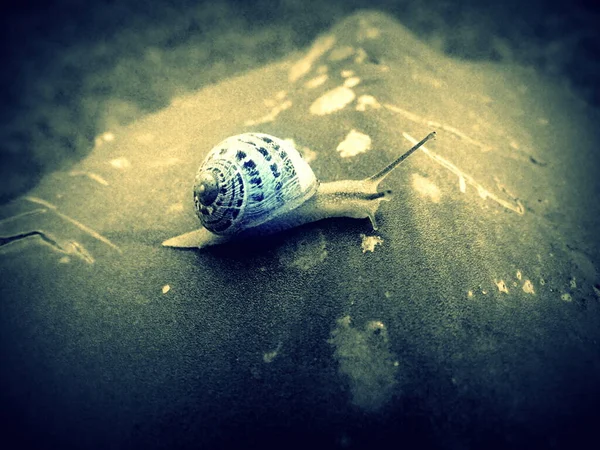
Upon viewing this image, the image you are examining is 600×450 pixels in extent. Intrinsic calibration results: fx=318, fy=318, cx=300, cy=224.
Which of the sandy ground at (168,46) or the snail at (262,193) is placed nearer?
the snail at (262,193)

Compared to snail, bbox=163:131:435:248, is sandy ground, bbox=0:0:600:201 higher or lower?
higher

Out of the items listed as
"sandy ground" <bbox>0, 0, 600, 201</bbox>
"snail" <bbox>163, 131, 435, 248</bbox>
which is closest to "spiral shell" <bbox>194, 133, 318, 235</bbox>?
"snail" <bbox>163, 131, 435, 248</bbox>

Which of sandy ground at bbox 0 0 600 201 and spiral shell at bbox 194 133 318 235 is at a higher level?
sandy ground at bbox 0 0 600 201

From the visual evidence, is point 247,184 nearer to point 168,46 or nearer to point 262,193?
point 262,193

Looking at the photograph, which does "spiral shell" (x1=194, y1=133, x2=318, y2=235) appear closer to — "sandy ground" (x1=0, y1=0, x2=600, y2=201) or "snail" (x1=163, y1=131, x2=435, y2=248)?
"snail" (x1=163, y1=131, x2=435, y2=248)

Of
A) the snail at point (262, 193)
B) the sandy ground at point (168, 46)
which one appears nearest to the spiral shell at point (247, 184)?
the snail at point (262, 193)

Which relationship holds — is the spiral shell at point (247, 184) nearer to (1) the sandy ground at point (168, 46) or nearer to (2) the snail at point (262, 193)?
(2) the snail at point (262, 193)

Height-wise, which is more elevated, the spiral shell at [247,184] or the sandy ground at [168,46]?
the sandy ground at [168,46]

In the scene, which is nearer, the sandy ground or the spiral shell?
the spiral shell
